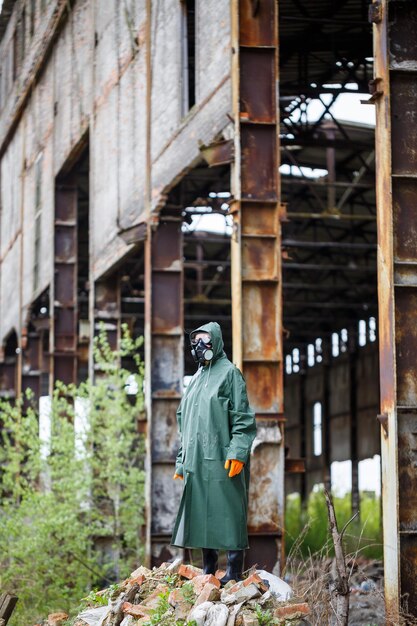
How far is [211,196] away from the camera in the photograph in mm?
22812

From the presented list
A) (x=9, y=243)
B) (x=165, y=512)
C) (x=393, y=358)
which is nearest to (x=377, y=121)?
(x=393, y=358)

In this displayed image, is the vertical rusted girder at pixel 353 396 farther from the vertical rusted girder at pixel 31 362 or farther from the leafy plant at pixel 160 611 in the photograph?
the leafy plant at pixel 160 611

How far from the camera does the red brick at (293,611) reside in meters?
8.76

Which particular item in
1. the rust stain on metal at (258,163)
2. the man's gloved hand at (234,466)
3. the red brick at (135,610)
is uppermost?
the rust stain on metal at (258,163)

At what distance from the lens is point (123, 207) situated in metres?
19.0

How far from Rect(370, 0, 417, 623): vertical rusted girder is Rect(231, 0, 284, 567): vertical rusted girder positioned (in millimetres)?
2464

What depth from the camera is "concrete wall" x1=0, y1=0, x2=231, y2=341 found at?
1515 centimetres

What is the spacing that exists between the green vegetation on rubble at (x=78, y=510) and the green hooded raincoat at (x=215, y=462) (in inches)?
237

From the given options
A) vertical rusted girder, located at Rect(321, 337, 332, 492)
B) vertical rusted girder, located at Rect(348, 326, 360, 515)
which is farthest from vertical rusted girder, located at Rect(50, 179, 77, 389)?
vertical rusted girder, located at Rect(321, 337, 332, 492)

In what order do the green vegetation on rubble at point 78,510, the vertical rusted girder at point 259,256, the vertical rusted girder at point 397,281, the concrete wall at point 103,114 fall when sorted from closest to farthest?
the vertical rusted girder at point 397,281, the vertical rusted girder at point 259,256, the concrete wall at point 103,114, the green vegetation on rubble at point 78,510

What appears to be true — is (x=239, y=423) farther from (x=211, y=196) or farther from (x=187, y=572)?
(x=211, y=196)

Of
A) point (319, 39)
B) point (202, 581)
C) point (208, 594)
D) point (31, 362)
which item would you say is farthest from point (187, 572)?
point (31, 362)

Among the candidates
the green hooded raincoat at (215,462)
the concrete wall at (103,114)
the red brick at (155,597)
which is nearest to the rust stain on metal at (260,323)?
the concrete wall at (103,114)

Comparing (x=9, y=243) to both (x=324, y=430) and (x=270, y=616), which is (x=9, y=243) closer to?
(x=324, y=430)
